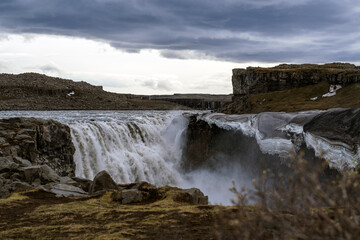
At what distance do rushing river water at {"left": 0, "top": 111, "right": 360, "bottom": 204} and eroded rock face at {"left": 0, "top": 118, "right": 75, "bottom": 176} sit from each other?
1.55 meters

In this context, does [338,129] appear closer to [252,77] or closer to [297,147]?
[297,147]

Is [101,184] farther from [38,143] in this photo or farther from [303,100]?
[303,100]

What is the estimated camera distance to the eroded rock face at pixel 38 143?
2036 cm

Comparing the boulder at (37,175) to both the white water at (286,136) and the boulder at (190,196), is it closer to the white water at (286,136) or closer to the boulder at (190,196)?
the boulder at (190,196)

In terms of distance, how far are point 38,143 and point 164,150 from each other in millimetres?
14605

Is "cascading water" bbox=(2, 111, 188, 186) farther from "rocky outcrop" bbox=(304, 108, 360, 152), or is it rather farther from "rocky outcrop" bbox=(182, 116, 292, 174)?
"rocky outcrop" bbox=(304, 108, 360, 152)

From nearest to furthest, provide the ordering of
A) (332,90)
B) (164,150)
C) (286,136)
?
(286,136)
(164,150)
(332,90)

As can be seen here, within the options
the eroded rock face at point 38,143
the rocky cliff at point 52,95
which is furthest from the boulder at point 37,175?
the rocky cliff at point 52,95

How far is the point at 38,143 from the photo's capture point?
896 inches

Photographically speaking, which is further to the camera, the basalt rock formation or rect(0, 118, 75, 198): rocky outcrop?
the basalt rock formation

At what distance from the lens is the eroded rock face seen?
2036 centimetres

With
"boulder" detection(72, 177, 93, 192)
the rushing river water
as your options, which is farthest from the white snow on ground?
"boulder" detection(72, 177, 93, 192)

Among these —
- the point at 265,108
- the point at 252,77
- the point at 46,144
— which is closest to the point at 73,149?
the point at 46,144

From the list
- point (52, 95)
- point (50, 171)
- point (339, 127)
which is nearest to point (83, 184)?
point (50, 171)
